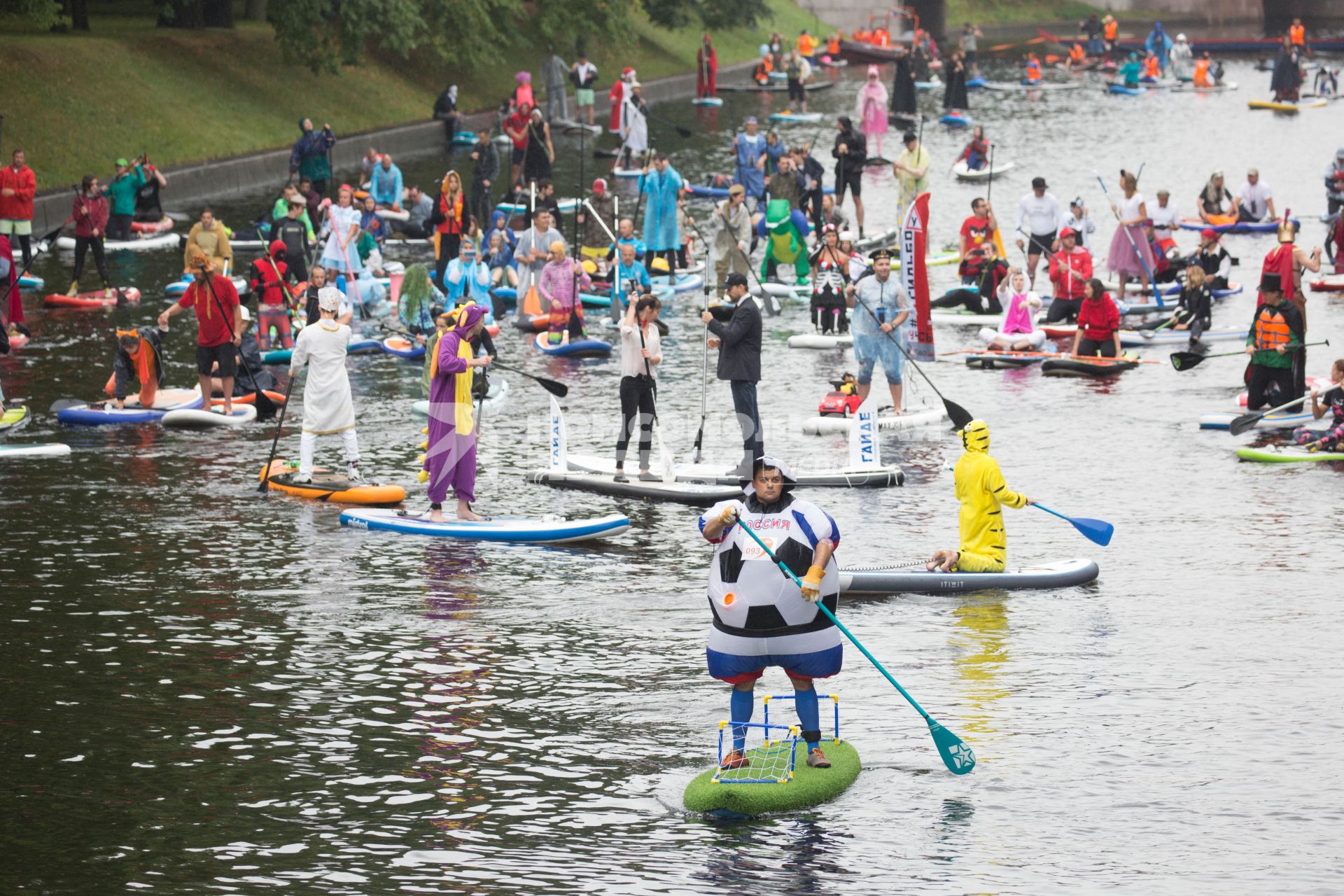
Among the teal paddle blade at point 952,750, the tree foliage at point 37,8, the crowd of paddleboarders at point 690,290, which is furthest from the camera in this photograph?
the tree foliage at point 37,8

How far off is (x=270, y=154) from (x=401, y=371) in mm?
18798

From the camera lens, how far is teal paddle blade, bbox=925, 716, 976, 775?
11.0m

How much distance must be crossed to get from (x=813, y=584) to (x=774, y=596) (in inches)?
10.0

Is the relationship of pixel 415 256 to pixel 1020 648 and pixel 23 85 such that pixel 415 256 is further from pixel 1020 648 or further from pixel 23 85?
pixel 1020 648

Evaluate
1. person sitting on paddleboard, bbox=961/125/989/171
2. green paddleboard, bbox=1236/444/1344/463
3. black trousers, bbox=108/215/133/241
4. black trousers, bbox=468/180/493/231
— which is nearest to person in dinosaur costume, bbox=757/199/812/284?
black trousers, bbox=468/180/493/231

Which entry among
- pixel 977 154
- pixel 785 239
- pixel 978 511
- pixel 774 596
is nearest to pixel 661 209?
pixel 785 239

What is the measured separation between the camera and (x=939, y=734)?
11.0 metres

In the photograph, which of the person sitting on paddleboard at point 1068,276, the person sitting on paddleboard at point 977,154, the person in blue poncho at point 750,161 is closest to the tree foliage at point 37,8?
the person in blue poncho at point 750,161

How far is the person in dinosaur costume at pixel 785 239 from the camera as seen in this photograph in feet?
102

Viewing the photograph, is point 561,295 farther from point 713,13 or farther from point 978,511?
point 713,13

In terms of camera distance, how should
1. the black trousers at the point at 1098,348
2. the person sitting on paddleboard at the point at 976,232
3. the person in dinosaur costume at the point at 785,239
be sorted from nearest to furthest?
the black trousers at the point at 1098,348 < the person sitting on paddleboard at the point at 976,232 < the person in dinosaur costume at the point at 785,239

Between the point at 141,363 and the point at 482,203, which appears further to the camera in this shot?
the point at 482,203

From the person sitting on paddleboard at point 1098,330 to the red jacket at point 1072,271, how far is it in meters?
2.58

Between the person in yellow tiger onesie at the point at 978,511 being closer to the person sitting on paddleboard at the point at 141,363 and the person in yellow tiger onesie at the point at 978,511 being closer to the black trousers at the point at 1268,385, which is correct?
the black trousers at the point at 1268,385
